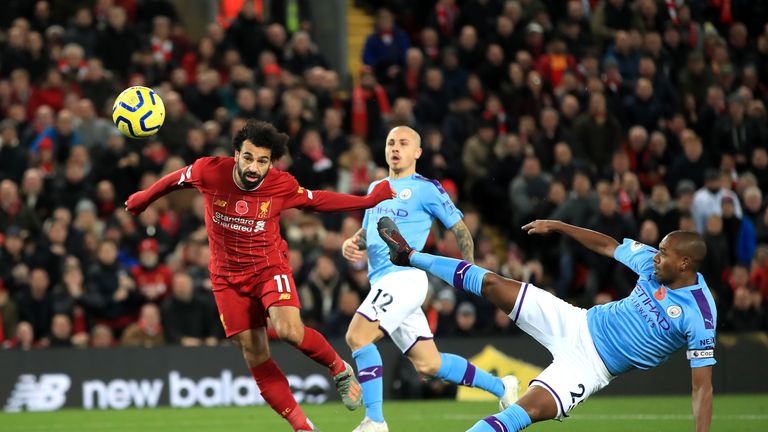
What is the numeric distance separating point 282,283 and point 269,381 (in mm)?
765

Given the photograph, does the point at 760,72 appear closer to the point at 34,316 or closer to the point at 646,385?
the point at 646,385

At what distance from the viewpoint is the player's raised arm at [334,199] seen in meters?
9.56

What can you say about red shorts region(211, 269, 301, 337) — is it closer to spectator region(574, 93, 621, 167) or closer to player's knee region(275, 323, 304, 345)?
player's knee region(275, 323, 304, 345)

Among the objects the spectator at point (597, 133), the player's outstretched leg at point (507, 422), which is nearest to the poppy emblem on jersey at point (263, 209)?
the player's outstretched leg at point (507, 422)

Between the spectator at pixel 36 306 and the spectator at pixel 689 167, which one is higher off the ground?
the spectator at pixel 689 167

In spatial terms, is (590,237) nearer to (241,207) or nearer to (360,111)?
(241,207)

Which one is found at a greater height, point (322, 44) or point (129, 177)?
point (322, 44)

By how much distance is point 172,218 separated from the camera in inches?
661

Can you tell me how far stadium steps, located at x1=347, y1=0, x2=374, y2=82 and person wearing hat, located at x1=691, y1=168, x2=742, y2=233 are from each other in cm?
645

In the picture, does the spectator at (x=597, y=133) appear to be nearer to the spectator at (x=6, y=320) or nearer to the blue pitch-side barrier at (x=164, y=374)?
the blue pitch-side barrier at (x=164, y=374)

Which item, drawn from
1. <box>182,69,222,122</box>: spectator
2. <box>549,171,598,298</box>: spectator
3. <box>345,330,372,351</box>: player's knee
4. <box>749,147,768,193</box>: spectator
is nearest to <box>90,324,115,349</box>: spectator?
<box>182,69,222,122</box>: spectator

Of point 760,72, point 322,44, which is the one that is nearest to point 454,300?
point 322,44

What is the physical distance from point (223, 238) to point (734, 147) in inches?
461

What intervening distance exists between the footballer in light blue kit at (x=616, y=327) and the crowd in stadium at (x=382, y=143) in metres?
7.34
